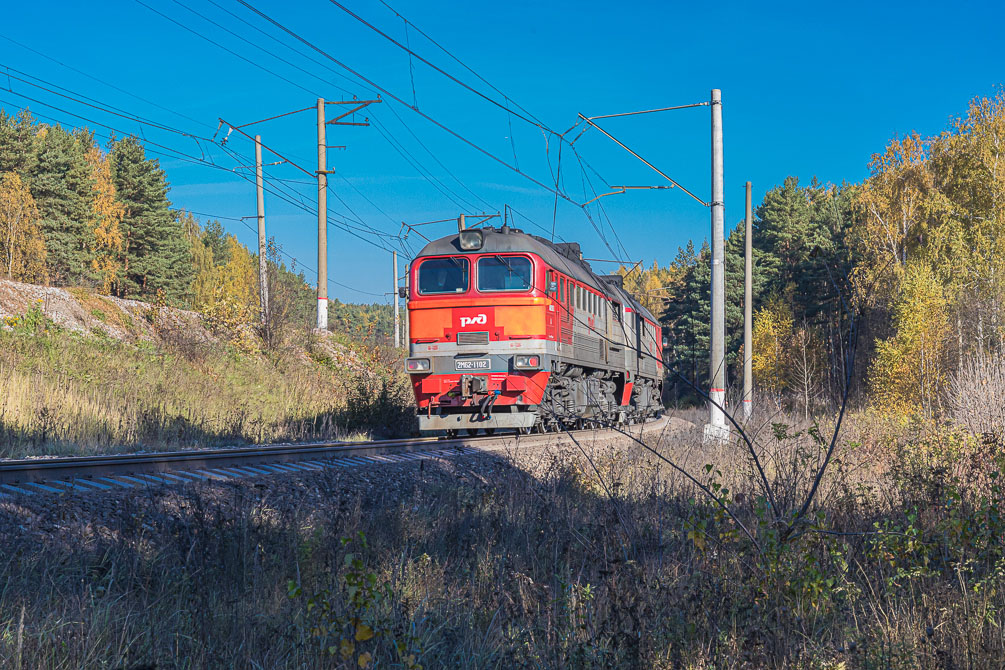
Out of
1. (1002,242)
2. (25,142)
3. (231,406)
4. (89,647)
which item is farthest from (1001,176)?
(25,142)

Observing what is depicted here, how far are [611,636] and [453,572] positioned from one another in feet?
5.90

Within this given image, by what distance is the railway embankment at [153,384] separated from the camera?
11.6 m

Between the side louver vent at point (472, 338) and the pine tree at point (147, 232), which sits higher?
the pine tree at point (147, 232)

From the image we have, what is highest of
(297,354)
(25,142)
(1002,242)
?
(25,142)

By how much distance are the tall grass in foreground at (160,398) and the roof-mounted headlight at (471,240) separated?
4251 millimetres

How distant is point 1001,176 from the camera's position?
3153 centimetres

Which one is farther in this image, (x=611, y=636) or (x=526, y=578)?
(x=526, y=578)

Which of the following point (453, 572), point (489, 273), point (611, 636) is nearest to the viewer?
point (611, 636)

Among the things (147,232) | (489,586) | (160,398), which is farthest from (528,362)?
(147,232)

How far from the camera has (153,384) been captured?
1499 cm

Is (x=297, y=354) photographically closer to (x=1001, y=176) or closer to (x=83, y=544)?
(x=83, y=544)

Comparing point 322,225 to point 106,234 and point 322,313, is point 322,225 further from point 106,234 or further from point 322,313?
point 106,234

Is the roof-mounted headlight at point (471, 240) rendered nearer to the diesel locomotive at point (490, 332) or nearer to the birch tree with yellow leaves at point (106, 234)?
the diesel locomotive at point (490, 332)

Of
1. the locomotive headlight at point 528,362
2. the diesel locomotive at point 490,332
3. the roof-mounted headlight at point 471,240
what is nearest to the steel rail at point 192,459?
the diesel locomotive at point 490,332
